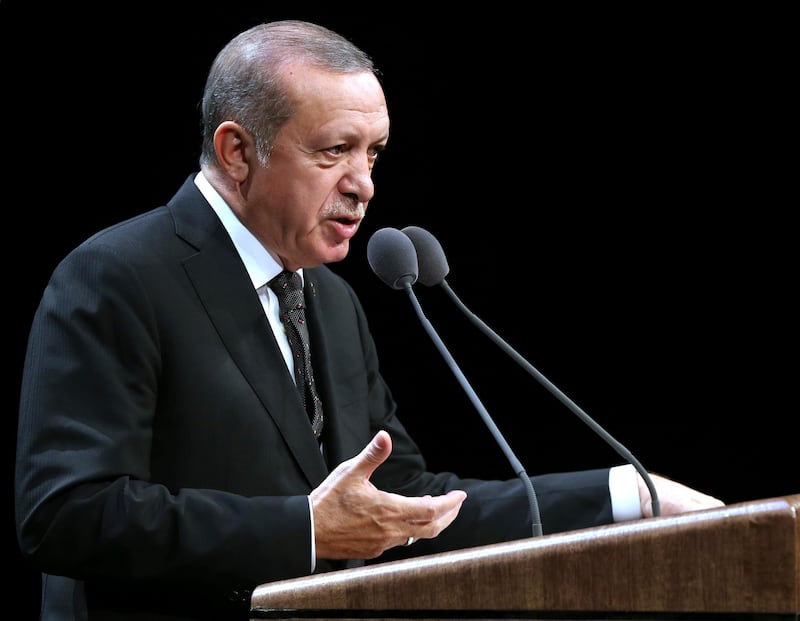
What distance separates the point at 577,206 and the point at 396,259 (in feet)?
4.57

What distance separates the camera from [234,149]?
6.72 feet

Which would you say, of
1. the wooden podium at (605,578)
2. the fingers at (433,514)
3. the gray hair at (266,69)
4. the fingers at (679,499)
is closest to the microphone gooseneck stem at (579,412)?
the fingers at (679,499)

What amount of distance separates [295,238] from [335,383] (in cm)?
28

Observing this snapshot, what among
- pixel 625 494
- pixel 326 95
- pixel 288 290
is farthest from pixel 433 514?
pixel 326 95

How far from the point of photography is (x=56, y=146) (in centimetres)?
271

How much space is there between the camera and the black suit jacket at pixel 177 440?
1647mm

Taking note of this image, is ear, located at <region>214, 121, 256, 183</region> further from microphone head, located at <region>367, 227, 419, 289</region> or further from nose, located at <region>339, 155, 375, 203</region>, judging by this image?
microphone head, located at <region>367, 227, 419, 289</region>

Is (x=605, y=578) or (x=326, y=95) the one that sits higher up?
(x=326, y=95)

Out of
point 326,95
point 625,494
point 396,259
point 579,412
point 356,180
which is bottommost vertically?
point 625,494

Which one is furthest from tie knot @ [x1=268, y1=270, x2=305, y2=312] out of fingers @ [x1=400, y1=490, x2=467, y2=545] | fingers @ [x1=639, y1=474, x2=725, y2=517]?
fingers @ [x1=639, y1=474, x2=725, y2=517]

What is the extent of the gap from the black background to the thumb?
1477 millimetres

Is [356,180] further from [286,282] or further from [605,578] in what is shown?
[605,578]

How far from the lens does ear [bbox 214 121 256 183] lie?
2.04 metres

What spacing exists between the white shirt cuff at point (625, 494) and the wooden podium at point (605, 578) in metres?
0.92
